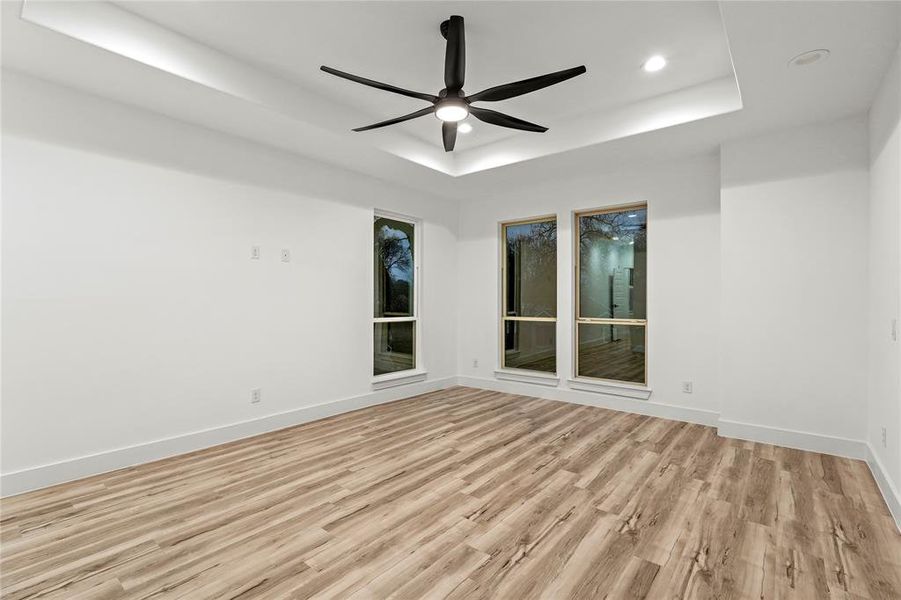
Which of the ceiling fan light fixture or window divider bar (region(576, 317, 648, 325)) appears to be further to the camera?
window divider bar (region(576, 317, 648, 325))

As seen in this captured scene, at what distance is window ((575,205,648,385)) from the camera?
4852mm

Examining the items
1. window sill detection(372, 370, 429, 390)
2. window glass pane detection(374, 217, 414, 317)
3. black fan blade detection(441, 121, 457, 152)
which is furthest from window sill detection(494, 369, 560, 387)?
black fan blade detection(441, 121, 457, 152)

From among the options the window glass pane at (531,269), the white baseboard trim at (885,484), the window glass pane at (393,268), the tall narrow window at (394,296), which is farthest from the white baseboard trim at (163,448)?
the white baseboard trim at (885,484)

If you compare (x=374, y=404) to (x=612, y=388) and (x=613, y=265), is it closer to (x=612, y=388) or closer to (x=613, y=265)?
(x=612, y=388)

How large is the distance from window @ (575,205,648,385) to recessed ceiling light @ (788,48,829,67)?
7.21 feet

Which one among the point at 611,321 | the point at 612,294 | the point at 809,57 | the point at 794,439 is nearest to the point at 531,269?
the point at 612,294

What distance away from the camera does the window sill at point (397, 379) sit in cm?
510

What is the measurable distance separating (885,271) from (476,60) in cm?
311

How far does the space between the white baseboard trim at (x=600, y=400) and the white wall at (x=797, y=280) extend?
470 millimetres

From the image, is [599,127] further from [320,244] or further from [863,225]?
[320,244]


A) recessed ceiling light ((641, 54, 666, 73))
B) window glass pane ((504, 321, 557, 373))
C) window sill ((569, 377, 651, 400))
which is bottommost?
window sill ((569, 377, 651, 400))

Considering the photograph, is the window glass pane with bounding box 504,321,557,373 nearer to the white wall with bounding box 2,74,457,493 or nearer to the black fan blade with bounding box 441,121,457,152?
the white wall with bounding box 2,74,457,493

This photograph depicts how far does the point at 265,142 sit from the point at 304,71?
0.93 meters

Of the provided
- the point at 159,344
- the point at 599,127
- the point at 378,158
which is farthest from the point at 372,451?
the point at 599,127
